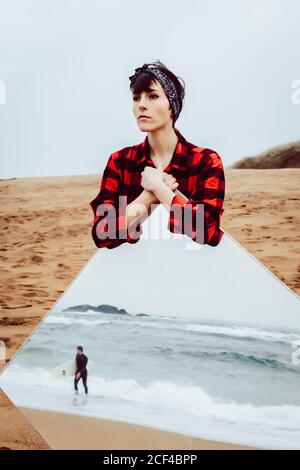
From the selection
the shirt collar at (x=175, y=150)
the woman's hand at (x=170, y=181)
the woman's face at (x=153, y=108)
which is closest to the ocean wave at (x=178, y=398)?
the woman's hand at (x=170, y=181)

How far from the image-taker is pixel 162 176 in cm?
428

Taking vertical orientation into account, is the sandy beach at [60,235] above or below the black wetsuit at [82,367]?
above

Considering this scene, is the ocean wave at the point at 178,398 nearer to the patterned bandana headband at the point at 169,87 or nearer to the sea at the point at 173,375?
the sea at the point at 173,375

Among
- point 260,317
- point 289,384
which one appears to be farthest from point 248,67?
point 289,384

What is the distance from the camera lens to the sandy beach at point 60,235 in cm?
423

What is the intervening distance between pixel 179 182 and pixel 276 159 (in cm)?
64

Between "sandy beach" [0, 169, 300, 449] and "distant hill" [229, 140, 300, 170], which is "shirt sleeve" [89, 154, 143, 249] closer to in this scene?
"sandy beach" [0, 169, 300, 449]

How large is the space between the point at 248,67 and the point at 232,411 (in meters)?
2.17

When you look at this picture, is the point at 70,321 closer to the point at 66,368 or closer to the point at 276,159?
the point at 66,368

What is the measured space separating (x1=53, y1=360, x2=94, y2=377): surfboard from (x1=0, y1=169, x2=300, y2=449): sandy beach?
0.32 m

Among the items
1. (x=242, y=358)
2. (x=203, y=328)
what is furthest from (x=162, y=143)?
(x=242, y=358)

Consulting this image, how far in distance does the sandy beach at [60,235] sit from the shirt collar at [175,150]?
33 centimetres

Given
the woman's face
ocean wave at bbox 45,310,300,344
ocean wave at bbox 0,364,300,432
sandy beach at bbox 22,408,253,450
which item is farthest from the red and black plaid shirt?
sandy beach at bbox 22,408,253,450

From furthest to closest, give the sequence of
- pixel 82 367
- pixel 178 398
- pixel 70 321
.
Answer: pixel 70 321, pixel 82 367, pixel 178 398
